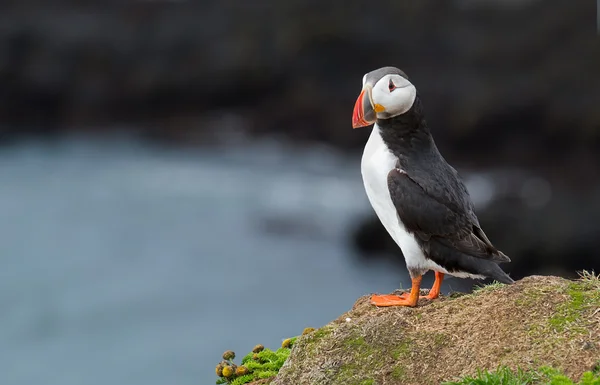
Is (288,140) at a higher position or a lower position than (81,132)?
lower

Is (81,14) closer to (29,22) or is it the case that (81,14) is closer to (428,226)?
(29,22)

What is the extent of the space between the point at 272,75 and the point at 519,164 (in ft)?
16.4

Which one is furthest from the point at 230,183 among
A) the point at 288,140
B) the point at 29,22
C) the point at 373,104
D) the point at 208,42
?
the point at 373,104

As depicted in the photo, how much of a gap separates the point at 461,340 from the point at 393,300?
74cm

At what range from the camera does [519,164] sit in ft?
50.9

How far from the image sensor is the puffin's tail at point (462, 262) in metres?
5.91

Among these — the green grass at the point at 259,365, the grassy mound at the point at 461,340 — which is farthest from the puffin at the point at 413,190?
the green grass at the point at 259,365

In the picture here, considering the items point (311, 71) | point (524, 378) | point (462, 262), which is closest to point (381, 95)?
point (462, 262)

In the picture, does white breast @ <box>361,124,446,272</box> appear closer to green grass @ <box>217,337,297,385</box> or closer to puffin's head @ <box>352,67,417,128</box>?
puffin's head @ <box>352,67,417,128</box>

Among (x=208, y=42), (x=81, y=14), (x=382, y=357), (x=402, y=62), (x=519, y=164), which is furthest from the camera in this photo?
(x=81, y=14)

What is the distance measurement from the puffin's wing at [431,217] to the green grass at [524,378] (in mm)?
975

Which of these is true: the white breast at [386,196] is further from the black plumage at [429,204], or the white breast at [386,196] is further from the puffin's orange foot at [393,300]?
the puffin's orange foot at [393,300]

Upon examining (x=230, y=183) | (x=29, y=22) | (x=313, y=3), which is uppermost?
(x=29, y=22)

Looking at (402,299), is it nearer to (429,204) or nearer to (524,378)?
(429,204)
